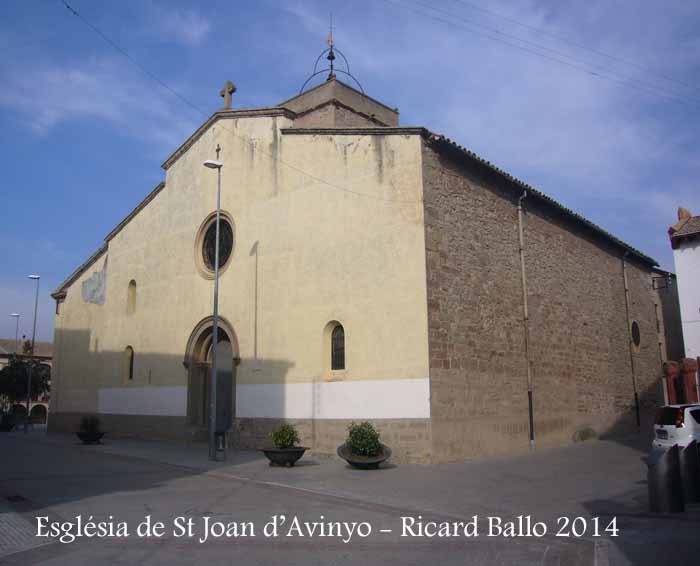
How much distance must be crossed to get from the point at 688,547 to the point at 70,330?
3079cm

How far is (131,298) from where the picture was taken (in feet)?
88.2

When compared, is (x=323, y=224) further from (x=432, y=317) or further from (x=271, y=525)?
(x=271, y=525)

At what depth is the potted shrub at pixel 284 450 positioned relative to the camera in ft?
49.2

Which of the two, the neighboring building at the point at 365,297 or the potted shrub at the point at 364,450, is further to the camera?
the neighboring building at the point at 365,297

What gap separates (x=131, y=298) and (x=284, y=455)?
1465cm

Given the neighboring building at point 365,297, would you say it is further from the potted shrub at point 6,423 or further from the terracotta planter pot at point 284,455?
the potted shrub at point 6,423

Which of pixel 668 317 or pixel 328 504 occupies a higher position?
pixel 668 317

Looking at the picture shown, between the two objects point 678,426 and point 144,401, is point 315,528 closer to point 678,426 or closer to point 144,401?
point 678,426

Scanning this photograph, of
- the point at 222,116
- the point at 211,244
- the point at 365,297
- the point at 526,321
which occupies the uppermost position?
the point at 222,116

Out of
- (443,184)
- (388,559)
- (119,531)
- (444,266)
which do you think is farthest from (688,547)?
(443,184)

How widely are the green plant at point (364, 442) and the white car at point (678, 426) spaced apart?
5913 mm

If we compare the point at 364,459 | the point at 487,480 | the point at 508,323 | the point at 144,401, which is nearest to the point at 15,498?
the point at 364,459

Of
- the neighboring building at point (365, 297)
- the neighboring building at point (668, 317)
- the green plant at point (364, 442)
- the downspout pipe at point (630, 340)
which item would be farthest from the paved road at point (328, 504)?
the neighboring building at point (668, 317)

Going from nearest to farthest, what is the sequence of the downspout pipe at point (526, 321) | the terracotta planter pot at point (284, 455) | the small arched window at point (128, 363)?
the terracotta planter pot at point (284, 455)
the downspout pipe at point (526, 321)
the small arched window at point (128, 363)
